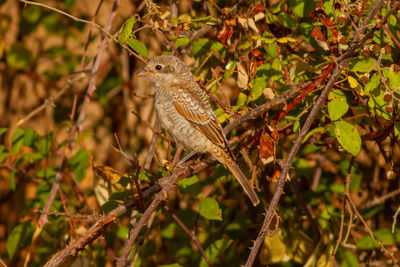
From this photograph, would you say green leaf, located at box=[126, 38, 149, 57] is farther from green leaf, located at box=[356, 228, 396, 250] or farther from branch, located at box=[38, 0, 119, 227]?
green leaf, located at box=[356, 228, 396, 250]

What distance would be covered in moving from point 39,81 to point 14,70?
12.2 inches

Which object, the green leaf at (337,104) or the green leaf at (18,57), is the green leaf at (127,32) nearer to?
the green leaf at (337,104)

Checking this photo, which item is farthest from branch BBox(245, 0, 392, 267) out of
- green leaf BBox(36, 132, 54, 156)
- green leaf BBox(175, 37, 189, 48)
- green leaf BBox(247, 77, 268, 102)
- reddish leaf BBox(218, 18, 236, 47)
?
green leaf BBox(36, 132, 54, 156)

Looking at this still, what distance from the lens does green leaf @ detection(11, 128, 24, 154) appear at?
12.4ft

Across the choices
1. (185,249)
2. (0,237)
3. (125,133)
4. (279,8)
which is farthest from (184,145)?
(0,237)

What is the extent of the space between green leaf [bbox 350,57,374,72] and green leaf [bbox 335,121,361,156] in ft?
1.19

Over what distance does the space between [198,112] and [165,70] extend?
43 cm

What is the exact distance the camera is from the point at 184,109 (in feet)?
12.1

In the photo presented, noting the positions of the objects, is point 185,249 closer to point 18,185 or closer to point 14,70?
point 18,185

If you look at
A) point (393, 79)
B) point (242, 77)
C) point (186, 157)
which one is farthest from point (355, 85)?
point (186, 157)

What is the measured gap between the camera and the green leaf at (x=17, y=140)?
3773 mm

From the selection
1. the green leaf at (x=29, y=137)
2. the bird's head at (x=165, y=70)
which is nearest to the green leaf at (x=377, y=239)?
the bird's head at (x=165, y=70)

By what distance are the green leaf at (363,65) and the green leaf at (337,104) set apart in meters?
0.17

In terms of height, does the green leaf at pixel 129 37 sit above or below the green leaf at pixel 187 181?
Answer: above
